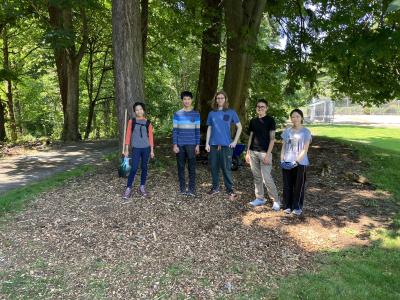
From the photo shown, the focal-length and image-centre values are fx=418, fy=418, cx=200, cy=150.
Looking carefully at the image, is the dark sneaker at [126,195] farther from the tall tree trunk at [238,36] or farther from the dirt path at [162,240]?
the tall tree trunk at [238,36]

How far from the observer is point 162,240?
18.7 ft

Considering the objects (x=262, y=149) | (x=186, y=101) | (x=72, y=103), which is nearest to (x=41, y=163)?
(x=186, y=101)

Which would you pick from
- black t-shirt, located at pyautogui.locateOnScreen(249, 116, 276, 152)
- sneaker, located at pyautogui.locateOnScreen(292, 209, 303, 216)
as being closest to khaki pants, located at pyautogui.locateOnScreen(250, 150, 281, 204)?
black t-shirt, located at pyautogui.locateOnScreen(249, 116, 276, 152)

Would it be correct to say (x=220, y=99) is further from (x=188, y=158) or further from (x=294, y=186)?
(x=294, y=186)

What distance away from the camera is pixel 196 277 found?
487 centimetres

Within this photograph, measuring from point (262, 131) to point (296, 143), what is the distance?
617 millimetres

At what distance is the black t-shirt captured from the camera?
6918mm

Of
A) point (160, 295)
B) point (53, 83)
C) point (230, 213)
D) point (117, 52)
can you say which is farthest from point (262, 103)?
point (53, 83)

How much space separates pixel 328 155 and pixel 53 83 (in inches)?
969

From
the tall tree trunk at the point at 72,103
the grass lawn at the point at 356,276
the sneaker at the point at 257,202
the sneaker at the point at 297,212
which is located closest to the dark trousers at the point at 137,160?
the sneaker at the point at 257,202

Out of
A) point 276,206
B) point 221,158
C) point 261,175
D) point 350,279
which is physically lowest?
point 350,279

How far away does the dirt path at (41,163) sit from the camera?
8867 mm

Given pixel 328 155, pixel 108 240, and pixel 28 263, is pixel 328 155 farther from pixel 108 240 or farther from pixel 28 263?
pixel 28 263

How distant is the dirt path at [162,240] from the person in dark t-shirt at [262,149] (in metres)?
0.34
